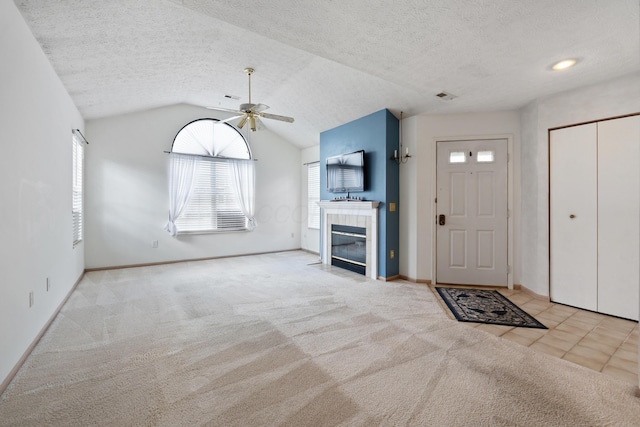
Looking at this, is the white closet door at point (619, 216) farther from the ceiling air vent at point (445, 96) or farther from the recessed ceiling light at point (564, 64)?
the ceiling air vent at point (445, 96)

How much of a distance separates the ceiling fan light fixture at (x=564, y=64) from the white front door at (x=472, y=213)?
140cm

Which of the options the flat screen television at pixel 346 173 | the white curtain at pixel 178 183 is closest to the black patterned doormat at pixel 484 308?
the flat screen television at pixel 346 173

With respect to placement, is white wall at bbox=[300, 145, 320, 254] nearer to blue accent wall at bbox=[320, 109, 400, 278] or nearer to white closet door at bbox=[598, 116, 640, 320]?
blue accent wall at bbox=[320, 109, 400, 278]

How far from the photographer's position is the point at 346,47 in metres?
2.51

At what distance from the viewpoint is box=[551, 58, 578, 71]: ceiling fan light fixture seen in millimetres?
2699

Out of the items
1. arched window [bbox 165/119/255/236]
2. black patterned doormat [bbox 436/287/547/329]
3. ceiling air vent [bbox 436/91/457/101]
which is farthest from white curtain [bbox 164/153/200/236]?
black patterned doormat [bbox 436/287/547/329]

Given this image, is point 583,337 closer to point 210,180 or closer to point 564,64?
point 564,64

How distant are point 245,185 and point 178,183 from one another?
4.47 feet

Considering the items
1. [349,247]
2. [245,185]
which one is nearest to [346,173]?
[349,247]

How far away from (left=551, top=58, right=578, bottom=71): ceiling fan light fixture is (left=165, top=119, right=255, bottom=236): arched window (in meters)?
5.39

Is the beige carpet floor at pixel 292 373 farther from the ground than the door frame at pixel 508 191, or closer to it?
closer to it

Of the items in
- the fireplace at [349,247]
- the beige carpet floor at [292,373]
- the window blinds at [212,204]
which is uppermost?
the window blinds at [212,204]

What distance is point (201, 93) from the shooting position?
5156mm

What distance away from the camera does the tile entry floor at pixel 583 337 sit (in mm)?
2242
